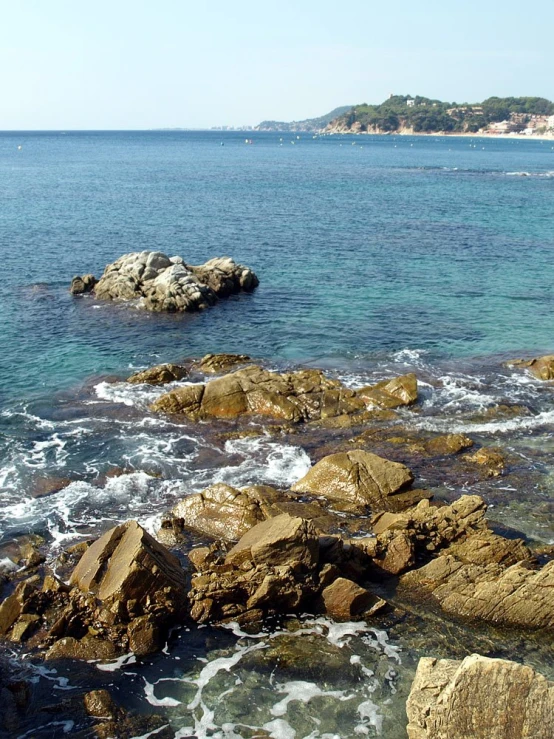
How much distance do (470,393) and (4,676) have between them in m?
28.4

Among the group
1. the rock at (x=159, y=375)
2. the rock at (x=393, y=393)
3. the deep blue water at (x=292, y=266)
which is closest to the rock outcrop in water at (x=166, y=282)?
the deep blue water at (x=292, y=266)

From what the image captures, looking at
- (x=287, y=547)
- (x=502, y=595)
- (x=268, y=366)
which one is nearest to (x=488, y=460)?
(x=502, y=595)

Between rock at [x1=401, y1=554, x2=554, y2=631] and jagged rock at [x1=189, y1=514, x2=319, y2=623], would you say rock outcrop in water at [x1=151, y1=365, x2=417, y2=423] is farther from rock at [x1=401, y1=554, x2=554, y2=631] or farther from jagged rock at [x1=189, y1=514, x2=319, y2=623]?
rock at [x1=401, y1=554, x2=554, y2=631]

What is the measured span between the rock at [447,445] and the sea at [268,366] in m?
1.59

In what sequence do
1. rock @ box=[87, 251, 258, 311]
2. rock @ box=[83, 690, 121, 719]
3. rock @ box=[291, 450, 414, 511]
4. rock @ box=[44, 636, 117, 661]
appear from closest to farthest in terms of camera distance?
rock @ box=[83, 690, 121, 719]
rock @ box=[44, 636, 117, 661]
rock @ box=[291, 450, 414, 511]
rock @ box=[87, 251, 258, 311]

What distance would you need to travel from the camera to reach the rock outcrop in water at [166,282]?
56125mm

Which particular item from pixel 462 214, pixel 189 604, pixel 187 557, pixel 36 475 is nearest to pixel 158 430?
pixel 36 475

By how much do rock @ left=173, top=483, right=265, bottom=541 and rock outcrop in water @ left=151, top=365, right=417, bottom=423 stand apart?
29.9 ft

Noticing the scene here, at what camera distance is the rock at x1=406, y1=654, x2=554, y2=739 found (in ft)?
50.8

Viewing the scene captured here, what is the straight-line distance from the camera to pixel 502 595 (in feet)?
70.0

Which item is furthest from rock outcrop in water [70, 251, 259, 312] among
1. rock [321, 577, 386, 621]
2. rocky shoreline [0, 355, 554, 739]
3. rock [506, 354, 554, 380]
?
rock [321, 577, 386, 621]

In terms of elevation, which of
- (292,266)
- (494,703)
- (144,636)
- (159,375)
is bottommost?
(144,636)

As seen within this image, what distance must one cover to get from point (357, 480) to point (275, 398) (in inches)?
379

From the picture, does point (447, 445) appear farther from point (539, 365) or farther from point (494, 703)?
point (494, 703)
